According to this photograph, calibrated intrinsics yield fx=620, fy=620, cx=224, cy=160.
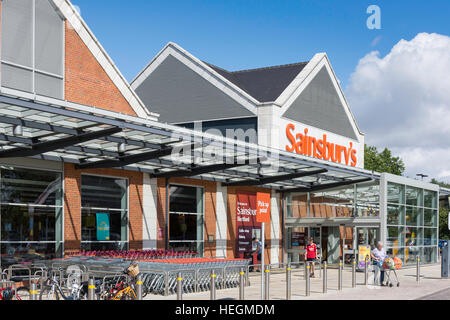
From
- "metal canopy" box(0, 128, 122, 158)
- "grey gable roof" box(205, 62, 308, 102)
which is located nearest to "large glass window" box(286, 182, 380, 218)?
"grey gable roof" box(205, 62, 308, 102)

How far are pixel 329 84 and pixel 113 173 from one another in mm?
20176

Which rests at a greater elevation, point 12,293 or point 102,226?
point 102,226

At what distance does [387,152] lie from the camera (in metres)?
75.2

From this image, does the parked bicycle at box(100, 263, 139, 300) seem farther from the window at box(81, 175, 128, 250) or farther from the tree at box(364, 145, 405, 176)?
the tree at box(364, 145, 405, 176)

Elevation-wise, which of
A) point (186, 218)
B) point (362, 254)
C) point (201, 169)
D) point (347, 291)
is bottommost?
point (362, 254)

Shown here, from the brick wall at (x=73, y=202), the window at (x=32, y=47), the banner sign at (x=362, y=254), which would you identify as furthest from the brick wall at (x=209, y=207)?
the window at (x=32, y=47)

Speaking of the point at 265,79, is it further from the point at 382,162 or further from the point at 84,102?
the point at 382,162

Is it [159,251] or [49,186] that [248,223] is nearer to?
[159,251]

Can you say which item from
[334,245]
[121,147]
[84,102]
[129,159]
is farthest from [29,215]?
[334,245]

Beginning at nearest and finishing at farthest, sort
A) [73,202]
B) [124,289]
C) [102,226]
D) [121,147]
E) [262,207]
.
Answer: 1. [124,289]
2. [262,207]
3. [121,147]
4. [73,202]
5. [102,226]

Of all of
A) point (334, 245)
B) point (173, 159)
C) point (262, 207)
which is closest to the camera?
point (262, 207)

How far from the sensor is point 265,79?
38.6 meters

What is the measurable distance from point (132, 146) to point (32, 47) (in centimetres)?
467

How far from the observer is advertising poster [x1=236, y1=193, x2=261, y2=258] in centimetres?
2927
